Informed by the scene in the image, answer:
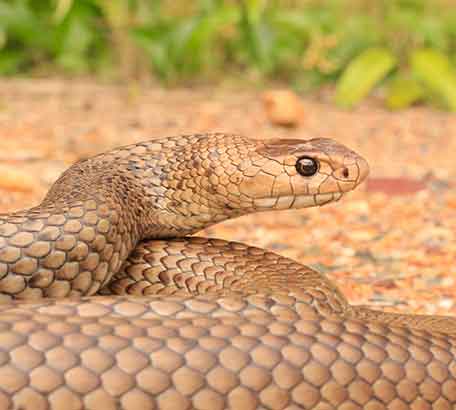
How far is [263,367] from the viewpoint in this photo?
8.00 ft

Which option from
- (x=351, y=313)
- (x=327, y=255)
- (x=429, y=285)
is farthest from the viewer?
(x=327, y=255)

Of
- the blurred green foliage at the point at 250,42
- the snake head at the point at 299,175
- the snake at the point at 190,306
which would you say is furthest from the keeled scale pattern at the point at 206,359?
the blurred green foliage at the point at 250,42

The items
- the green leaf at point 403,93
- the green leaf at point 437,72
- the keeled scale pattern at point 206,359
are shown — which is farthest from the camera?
the green leaf at point 403,93

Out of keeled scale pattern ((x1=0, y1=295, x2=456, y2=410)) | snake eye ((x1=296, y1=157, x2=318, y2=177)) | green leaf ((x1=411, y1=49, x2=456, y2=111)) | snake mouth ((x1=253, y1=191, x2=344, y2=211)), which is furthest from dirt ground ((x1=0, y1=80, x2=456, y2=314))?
keeled scale pattern ((x1=0, y1=295, x2=456, y2=410))

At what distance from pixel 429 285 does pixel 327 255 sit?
28.0 inches

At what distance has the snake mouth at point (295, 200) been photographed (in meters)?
3.49

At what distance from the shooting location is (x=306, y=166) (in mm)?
3463

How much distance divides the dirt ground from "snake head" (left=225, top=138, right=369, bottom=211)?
0.85 metres

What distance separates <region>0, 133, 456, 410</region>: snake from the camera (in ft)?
7.62

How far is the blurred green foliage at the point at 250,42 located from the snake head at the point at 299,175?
496 centimetres

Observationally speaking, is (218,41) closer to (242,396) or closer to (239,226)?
(239,226)

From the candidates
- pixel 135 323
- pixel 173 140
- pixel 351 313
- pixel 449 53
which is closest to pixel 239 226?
pixel 173 140

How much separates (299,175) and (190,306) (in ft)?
3.23

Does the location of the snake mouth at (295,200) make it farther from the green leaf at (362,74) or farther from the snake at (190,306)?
the green leaf at (362,74)
